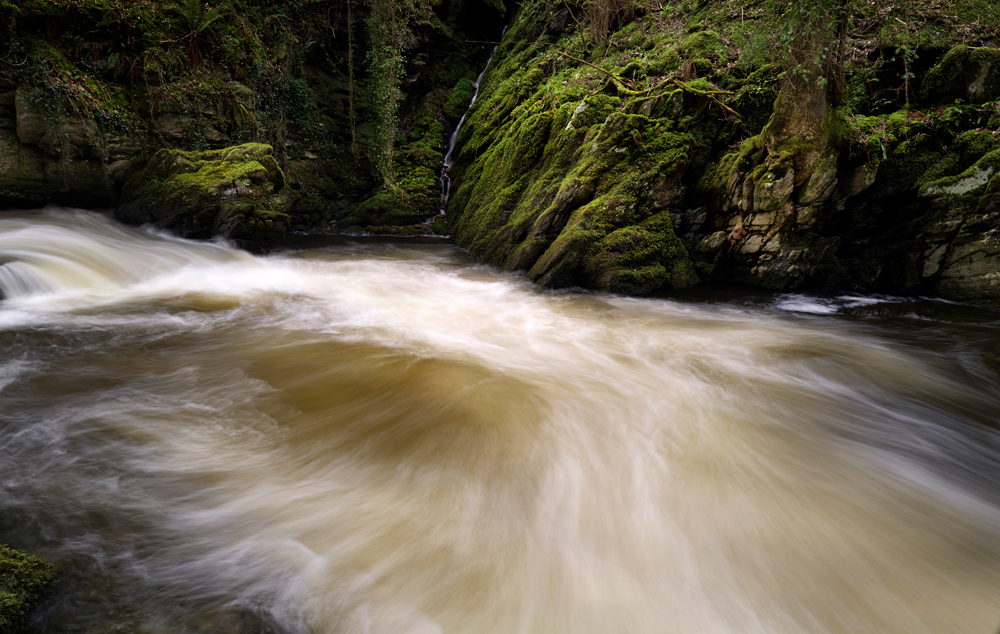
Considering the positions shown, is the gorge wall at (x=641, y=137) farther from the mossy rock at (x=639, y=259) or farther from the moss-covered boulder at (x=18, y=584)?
the moss-covered boulder at (x=18, y=584)

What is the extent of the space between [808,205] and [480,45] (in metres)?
14.0

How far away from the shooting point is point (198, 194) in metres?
8.19

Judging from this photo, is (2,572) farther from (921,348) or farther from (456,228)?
(456,228)

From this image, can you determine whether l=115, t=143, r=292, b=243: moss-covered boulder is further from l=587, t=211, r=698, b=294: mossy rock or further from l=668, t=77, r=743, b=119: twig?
l=668, t=77, r=743, b=119: twig

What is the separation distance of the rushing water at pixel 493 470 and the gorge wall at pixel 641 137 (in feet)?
4.89

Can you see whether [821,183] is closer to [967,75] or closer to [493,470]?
[967,75]

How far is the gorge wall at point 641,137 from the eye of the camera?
231 inches

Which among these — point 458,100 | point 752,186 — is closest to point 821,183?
point 752,186

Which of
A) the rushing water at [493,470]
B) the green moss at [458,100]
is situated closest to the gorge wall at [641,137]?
the rushing water at [493,470]

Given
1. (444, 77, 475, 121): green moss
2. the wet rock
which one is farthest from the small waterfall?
the wet rock

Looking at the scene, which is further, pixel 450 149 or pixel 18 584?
pixel 450 149

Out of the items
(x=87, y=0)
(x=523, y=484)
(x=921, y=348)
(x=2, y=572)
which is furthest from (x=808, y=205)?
(x=87, y=0)

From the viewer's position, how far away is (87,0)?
7668mm

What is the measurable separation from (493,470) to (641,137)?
6.06 m
